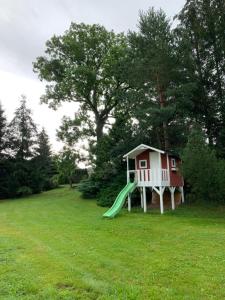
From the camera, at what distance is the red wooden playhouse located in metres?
20.1

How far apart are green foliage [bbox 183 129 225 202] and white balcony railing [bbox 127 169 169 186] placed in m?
2.88

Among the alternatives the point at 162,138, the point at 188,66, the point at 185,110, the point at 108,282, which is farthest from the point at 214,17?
the point at 108,282

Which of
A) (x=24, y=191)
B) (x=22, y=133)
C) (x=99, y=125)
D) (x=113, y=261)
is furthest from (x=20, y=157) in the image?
(x=113, y=261)

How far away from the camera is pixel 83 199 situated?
27.6 meters

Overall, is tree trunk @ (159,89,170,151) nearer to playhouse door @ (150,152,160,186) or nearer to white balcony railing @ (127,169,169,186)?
playhouse door @ (150,152,160,186)

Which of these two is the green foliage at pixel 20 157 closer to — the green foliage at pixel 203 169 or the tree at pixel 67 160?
the tree at pixel 67 160

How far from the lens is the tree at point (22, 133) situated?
34344 mm

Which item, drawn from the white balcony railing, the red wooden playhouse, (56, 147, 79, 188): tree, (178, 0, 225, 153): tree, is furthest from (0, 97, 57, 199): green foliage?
(178, 0, 225, 153): tree

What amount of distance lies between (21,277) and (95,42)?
27370mm

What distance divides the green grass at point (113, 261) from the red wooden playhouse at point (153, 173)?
533cm

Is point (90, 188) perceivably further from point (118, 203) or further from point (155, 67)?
point (155, 67)

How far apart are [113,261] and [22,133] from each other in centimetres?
2852

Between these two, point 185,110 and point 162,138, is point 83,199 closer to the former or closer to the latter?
point 162,138

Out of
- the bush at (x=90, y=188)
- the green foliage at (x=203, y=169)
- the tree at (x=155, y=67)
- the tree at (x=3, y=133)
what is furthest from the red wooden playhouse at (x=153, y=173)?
A: the tree at (x=3, y=133)
